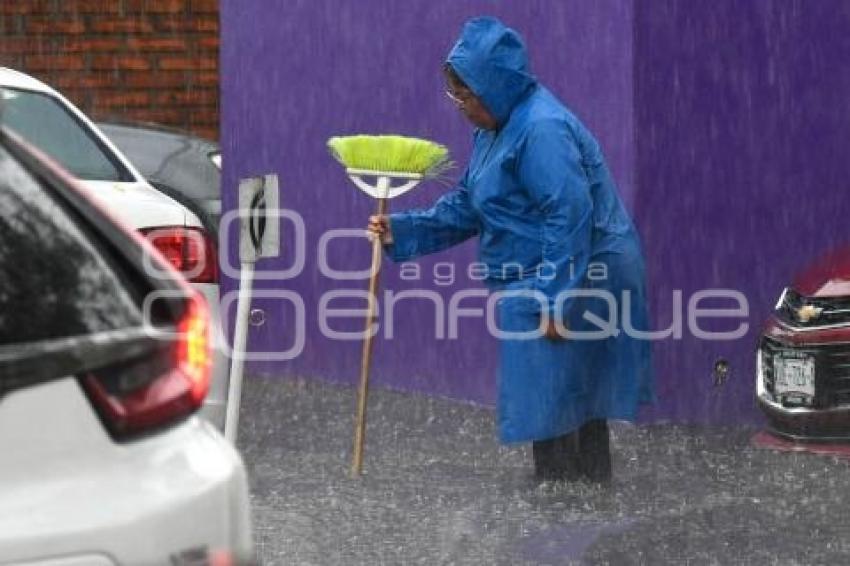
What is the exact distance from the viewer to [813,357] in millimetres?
8828

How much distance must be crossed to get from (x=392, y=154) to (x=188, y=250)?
3.61 ft

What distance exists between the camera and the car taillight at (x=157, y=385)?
3.83m

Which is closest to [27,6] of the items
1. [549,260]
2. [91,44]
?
[91,44]

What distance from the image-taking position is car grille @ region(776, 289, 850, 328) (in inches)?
344

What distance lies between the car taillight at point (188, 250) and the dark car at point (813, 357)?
236 cm

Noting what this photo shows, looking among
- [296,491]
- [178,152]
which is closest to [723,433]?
[296,491]

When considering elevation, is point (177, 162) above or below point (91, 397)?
below

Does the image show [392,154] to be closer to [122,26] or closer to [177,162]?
[177,162]

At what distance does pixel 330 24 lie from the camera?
39.5ft

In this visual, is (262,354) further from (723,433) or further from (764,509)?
(764,509)

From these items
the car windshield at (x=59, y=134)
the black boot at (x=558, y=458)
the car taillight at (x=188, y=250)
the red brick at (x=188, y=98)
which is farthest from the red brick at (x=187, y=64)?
the car taillight at (x=188, y=250)

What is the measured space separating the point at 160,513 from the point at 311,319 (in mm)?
8492

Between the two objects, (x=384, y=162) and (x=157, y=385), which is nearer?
(x=157, y=385)

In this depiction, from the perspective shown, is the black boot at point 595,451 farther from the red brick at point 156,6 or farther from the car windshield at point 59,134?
the red brick at point 156,6
